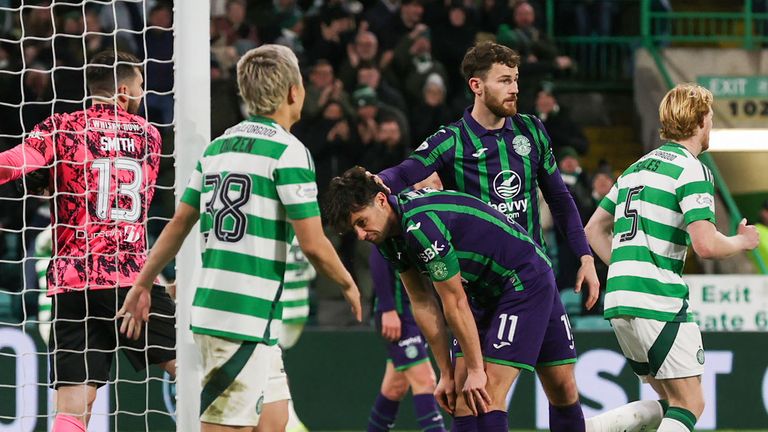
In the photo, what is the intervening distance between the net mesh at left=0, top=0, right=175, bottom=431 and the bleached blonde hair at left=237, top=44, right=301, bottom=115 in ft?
4.30

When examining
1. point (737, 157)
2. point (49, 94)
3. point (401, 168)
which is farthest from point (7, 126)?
point (737, 157)

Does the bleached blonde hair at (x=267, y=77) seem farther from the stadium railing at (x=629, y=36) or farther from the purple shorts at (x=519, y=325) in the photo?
the stadium railing at (x=629, y=36)

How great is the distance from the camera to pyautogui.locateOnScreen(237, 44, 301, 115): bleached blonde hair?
14.3ft

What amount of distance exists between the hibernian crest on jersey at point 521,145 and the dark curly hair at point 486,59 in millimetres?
322

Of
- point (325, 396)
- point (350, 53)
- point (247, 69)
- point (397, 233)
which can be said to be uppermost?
point (350, 53)

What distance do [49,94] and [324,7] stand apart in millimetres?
3076

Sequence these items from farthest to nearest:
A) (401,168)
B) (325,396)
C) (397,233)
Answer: (325,396), (401,168), (397,233)

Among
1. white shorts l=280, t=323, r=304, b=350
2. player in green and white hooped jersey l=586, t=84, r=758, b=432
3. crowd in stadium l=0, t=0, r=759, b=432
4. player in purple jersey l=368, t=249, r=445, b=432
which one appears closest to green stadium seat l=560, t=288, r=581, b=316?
white shorts l=280, t=323, r=304, b=350

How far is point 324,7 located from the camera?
12602mm

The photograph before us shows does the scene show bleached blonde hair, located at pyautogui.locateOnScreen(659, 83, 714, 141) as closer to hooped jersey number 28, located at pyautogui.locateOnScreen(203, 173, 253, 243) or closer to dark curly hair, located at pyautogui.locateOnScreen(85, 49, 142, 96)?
hooped jersey number 28, located at pyautogui.locateOnScreen(203, 173, 253, 243)

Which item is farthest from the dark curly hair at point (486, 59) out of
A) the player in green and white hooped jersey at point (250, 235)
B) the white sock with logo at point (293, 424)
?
the white sock with logo at point (293, 424)

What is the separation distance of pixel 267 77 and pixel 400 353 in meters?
3.34

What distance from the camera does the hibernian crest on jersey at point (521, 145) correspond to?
5.60 meters

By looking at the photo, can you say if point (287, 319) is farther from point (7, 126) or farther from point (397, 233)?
point (397, 233)
